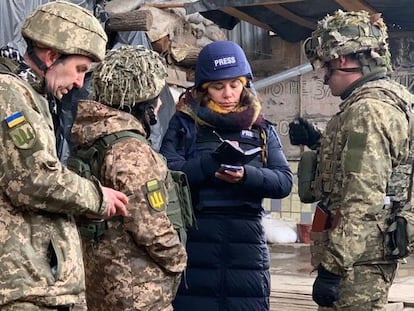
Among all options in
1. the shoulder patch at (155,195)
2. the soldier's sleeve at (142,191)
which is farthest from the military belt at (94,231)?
the shoulder patch at (155,195)

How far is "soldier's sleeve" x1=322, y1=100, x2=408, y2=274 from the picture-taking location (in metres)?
3.46

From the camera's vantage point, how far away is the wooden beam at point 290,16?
859 centimetres

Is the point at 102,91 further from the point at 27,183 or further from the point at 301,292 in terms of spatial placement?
the point at 301,292

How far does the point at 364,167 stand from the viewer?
3455mm

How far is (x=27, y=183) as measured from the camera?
2.64 m

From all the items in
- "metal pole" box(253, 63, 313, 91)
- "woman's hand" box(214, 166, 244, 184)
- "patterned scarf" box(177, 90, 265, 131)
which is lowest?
"metal pole" box(253, 63, 313, 91)

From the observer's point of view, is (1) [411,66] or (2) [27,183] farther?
(1) [411,66]

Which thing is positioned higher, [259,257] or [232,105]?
[232,105]

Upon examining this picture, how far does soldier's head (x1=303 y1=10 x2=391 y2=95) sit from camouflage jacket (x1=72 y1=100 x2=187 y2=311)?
40.5 inches

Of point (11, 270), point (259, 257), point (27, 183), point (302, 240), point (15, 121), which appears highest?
point (15, 121)

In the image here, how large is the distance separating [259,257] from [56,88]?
1542 mm

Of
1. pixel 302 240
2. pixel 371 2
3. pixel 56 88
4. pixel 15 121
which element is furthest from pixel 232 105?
pixel 302 240

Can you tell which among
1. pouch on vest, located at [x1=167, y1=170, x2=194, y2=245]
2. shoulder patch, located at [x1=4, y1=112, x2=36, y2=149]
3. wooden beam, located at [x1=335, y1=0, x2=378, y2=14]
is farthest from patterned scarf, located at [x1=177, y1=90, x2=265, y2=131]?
wooden beam, located at [x1=335, y1=0, x2=378, y2=14]

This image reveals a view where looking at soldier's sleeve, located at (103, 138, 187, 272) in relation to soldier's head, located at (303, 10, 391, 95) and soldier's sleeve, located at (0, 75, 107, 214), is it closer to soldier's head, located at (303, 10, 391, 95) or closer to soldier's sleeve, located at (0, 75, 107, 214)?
soldier's sleeve, located at (0, 75, 107, 214)
